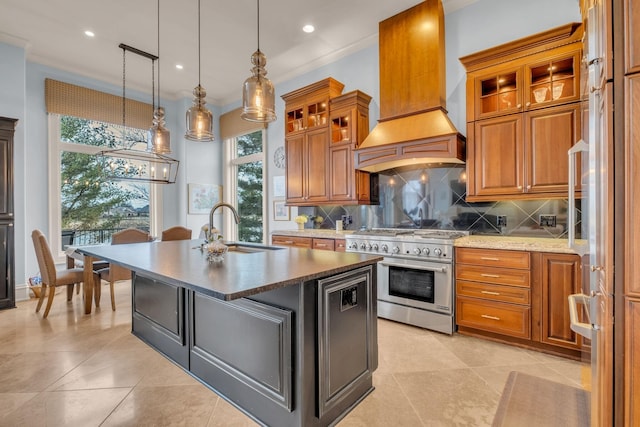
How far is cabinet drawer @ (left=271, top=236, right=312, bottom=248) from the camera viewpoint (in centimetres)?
411

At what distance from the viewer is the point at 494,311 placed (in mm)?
2750

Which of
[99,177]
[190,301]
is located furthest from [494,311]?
[99,177]

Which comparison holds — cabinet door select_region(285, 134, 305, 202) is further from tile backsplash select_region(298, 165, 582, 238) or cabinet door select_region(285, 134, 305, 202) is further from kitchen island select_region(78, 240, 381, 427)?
kitchen island select_region(78, 240, 381, 427)

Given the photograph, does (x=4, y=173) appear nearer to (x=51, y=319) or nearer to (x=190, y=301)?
(x=51, y=319)

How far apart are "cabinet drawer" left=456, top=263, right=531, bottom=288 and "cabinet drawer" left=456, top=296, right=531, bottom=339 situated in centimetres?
20

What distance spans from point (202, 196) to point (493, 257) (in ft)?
17.5

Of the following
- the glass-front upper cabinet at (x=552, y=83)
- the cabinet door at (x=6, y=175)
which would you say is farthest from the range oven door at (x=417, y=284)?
→ the cabinet door at (x=6, y=175)

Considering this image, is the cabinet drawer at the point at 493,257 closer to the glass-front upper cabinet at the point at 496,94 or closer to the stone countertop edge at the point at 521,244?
the stone countertop edge at the point at 521,244

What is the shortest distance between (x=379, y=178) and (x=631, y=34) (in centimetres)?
319

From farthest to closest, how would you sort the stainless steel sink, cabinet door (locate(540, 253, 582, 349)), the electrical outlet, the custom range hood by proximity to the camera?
the custom range hood, the electrical outlet, the stainless steel sink, cabinet door (locate(540, 253, 582, 349))

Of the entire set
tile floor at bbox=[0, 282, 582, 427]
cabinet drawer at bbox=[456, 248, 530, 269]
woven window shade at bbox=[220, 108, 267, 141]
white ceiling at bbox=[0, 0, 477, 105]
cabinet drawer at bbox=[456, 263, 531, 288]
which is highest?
white ceiling at bbox=[0, 0, 477, 105]

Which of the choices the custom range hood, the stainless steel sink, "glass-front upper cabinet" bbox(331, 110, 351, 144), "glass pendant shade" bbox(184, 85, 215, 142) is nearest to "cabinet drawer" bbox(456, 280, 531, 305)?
the custom range hood

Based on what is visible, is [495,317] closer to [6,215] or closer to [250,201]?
[250,201]

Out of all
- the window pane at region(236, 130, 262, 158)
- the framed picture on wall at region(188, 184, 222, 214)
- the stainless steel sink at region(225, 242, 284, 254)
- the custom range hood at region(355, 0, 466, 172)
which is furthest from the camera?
the framed picture on wall at region(188, 184, 222, 214)
